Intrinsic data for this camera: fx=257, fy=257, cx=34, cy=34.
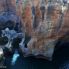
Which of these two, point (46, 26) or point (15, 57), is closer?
point (46, 26)

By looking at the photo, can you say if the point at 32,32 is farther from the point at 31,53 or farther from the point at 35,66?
the point at 35,66

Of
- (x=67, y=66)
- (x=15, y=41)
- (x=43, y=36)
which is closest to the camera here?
(x=67, y=66)

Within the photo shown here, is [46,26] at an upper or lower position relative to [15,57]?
upper

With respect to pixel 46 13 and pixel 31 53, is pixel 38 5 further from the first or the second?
pixel 31 53

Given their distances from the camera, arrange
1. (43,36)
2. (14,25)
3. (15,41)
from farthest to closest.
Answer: (14,25) < (15,41) < (43,36)

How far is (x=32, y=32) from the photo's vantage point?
1814cm

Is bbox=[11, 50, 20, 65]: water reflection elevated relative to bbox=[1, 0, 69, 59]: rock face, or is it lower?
lower


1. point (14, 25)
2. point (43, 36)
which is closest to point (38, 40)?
point (43, 36)

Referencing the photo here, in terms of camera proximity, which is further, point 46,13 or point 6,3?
point 6,3

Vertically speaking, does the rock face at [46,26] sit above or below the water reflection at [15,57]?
above

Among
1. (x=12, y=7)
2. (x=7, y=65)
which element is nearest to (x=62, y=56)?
(x=7, y=65)

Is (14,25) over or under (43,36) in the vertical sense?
under

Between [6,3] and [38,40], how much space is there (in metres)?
8.06

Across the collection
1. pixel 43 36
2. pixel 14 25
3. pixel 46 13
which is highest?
pixel 46 13
